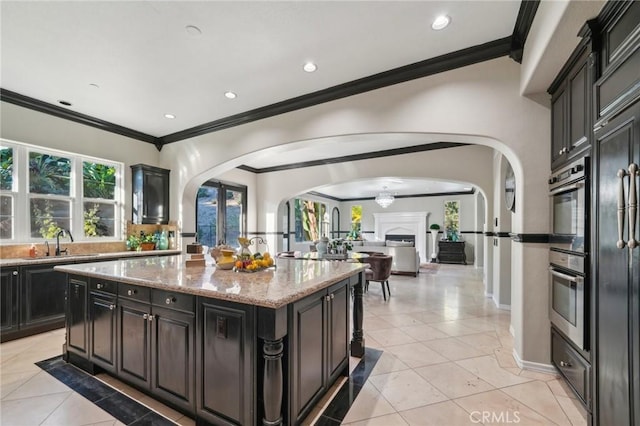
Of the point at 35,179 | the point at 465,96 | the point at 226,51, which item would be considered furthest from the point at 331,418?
the point at 35,179

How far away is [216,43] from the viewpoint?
8.31 ft

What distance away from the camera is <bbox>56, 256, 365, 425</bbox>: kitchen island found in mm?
1547

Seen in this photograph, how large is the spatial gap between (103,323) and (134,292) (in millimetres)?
586

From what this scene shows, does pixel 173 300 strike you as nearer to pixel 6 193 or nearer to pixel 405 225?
pixel 6 193

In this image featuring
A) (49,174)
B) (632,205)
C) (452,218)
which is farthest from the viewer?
(452,218)

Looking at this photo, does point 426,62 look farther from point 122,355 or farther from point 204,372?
point 122,355

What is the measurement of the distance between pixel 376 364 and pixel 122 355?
7.16ft

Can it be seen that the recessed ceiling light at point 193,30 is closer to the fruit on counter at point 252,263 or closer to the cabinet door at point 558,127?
the fruit on counter at point 252,263

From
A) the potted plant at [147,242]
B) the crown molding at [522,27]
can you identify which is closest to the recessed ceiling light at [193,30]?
the crown molding at [522,27]

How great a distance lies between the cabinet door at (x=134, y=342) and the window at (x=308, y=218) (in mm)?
7697

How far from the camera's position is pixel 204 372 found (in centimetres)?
171

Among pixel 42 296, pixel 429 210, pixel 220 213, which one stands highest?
pixel 429 210

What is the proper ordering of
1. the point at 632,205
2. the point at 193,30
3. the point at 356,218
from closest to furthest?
the point at 632,205 < the point at 193,30 < the point at 356,218

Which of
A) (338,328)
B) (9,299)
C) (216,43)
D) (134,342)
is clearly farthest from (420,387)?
(9,299)
